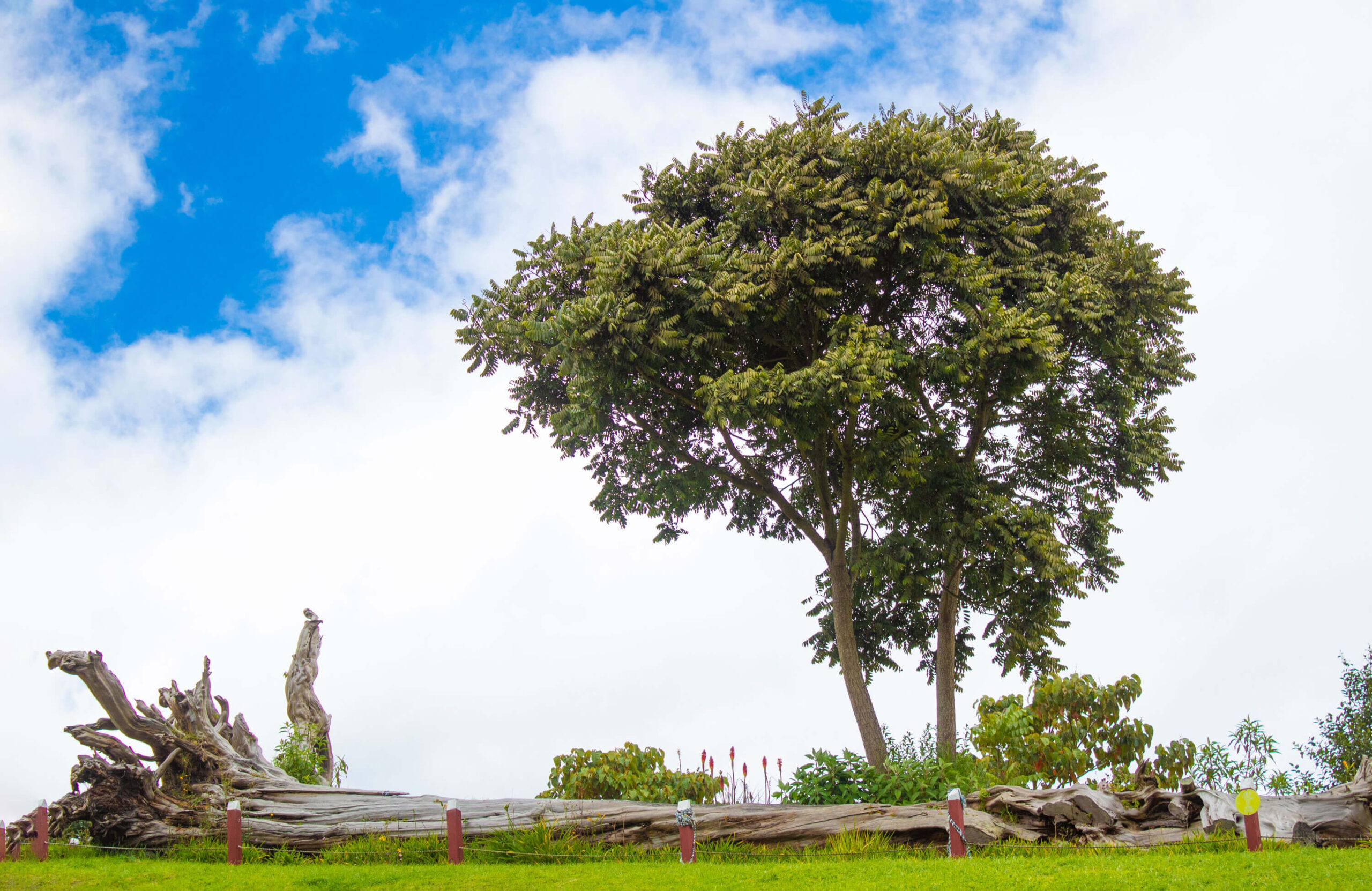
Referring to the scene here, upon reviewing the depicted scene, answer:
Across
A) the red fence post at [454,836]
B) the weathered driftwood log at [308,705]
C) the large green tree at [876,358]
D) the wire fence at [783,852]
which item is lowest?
the wire fence at [783,852]

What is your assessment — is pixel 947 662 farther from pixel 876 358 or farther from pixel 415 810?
pixel 415 810

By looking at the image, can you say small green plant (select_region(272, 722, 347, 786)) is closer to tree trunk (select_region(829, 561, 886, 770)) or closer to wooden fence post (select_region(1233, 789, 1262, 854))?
tree trunk (select_region(829, 561, 886, 770))

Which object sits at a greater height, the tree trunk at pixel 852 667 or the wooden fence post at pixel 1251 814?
the tree trunk at pixel 852 667

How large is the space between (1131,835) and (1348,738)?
9938 millimetres

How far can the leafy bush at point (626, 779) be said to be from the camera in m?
15.7

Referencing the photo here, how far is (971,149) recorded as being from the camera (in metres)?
18.0

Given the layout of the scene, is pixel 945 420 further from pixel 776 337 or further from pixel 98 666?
pixel 98 666

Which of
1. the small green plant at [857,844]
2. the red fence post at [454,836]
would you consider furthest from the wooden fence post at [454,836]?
the small green plant at [857,844]

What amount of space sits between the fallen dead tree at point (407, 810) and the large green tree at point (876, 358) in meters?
4.66

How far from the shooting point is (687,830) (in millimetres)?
12352

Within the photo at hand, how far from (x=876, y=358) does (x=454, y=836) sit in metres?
9.60

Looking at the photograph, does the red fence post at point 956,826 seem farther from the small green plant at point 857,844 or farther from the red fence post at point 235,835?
the red fence post at point 235,835

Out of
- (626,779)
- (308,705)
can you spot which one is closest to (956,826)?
(626,779)

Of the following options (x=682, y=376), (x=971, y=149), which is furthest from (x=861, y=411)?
(x=971, y=149)
